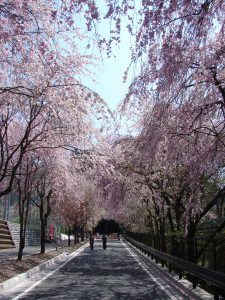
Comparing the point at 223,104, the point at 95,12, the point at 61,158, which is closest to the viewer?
the point at 95,12

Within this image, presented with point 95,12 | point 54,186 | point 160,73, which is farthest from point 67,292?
point 54,186

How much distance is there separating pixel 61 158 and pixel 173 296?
12.7m

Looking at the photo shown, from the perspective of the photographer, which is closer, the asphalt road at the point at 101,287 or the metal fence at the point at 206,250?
the asphalt road at the point at 101,287

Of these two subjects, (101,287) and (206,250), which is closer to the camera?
(101,287)

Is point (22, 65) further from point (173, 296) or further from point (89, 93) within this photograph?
point (173, 296)

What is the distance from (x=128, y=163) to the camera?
22.2 metres

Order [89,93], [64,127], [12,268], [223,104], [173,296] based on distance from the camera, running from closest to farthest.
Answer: [223,104], [173,296], [89,93], [64,127], [12,268]

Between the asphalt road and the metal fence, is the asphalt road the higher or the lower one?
the lower one

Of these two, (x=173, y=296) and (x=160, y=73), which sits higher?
(x=160, y=73)

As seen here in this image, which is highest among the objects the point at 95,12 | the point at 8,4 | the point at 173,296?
the point at 8,4

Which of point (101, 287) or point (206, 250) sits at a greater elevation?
point (206, 250)

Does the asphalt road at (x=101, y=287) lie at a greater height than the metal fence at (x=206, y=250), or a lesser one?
lesser

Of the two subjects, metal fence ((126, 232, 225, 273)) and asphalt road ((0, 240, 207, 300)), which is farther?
metal fence ((126, 232, 225, 273))

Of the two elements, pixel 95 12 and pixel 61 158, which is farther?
pixel 61 158
